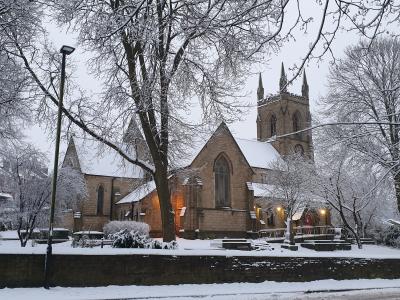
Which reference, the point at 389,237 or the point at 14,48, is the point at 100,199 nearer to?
the point at 389,237

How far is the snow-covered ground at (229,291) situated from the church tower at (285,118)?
48.9 meters

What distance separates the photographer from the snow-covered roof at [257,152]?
194ft

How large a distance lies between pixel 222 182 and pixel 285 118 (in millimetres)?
26096

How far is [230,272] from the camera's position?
58.2 feet

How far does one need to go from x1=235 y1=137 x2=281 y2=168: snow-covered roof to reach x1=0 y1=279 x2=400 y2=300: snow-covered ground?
39.2 m

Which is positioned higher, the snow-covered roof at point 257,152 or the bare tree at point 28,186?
the snow-covered roof at point 257,152

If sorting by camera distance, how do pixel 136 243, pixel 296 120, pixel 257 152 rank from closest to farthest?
1. pixel 136 243
2. pixel 257 152
3. pixel 296 120

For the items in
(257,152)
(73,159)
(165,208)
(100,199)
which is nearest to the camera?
(165,208)

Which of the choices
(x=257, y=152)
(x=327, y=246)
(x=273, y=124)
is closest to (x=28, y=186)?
(x=327, y=246)

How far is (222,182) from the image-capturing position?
47.2m

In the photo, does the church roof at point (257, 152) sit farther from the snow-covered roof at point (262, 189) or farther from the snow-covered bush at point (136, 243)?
the snow-covered bush at point (136, 243)

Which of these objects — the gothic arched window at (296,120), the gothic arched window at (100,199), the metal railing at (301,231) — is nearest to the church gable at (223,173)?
the metal railing at (301,231)

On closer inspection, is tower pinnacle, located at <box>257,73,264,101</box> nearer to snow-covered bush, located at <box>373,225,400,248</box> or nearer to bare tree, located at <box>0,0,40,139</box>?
snow-covered bush, located at <box>373,225,400,248</box>

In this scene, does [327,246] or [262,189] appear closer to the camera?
[327,246]
